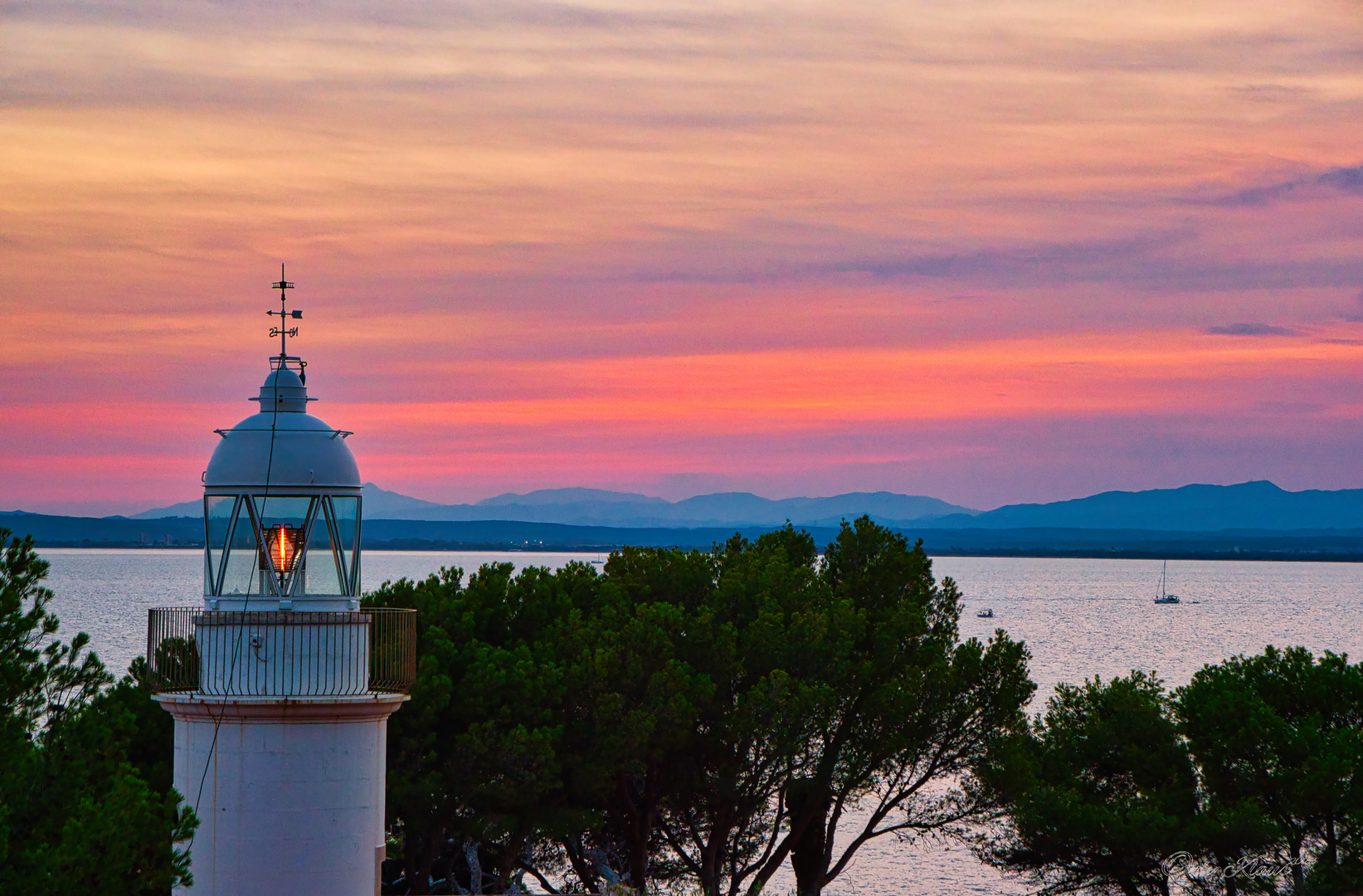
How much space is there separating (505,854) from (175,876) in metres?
10.3

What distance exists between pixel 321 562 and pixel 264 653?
0.98 meters

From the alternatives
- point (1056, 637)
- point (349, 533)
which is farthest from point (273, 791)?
point (1056, 637)

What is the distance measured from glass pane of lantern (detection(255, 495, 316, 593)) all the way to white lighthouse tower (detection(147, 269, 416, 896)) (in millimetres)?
11

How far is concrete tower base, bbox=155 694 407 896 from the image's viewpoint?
44.4ft

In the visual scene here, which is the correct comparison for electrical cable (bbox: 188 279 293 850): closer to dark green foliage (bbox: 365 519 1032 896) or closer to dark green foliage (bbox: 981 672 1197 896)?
dark green foliage (bbox: 365 519 1032 896)

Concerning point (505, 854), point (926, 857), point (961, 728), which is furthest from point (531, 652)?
point (926, 857)

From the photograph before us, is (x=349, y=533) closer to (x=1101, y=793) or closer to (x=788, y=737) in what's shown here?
(x=788, y=737)

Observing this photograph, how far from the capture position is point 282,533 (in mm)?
13672

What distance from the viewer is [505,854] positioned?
2275 centimetres

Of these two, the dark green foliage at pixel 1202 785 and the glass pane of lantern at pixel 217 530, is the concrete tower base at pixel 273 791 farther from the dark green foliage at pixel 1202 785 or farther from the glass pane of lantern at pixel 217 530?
the dark green foliage at pixel 1202 785

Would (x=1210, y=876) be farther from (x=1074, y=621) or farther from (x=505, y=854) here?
(x=1074, y=621)

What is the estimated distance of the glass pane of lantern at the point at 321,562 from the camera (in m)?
13.8
